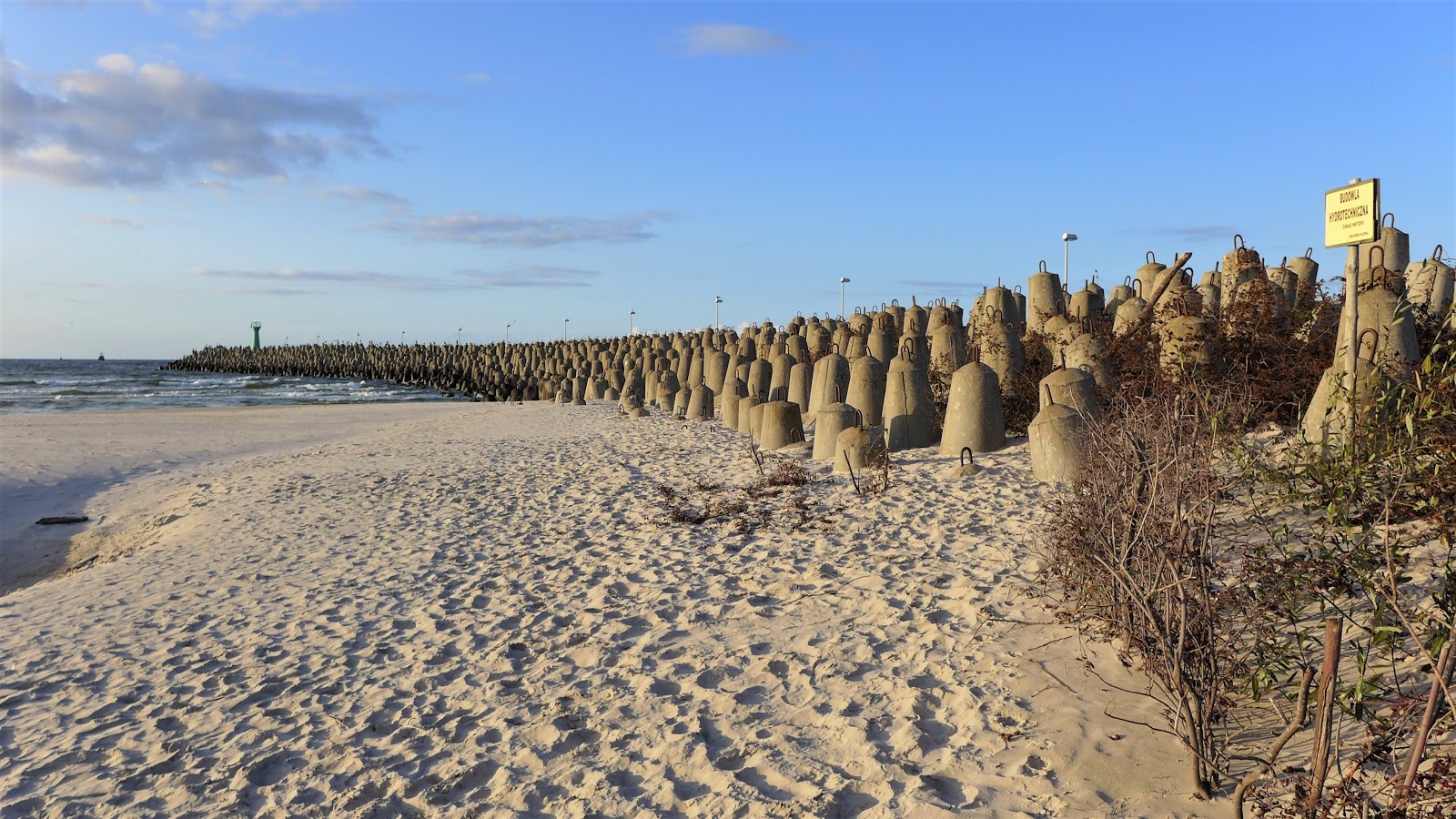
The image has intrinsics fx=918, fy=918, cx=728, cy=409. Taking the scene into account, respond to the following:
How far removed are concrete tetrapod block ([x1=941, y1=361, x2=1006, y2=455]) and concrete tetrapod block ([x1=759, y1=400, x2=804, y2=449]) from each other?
2787 millimetres

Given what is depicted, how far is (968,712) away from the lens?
13.8 feet

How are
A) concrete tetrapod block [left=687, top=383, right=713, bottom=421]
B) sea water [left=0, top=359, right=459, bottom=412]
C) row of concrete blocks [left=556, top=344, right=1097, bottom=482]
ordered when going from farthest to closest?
sea water [left=0, top=359, right=459, bottom=412]
concrete tetrapod block [left=687, top=383, right=713, bottom=421]
row of concrete blocks [left=556, top=344, right=1097, bottom=482]

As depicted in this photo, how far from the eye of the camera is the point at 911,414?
10.7 meters

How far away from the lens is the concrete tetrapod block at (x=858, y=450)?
9422 mm

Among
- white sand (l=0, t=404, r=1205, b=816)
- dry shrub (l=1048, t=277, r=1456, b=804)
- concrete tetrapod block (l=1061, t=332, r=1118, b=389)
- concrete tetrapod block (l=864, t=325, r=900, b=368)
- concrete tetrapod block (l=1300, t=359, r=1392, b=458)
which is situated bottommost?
white sand (l=0, t=404, r=1205, b=816)

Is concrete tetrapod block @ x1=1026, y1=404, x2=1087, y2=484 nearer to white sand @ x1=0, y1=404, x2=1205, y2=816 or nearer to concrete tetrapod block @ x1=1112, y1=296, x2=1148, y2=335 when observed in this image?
white sand @ x1=0, y1=404, x2=1205, y2=816

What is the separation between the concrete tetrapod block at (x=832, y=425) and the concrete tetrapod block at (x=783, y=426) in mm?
1526

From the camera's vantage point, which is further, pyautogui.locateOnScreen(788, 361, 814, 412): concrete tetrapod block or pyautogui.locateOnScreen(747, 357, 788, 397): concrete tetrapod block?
pyautogui.locateOnScreen(747, 357, 788, 397): concrete tetrapod block

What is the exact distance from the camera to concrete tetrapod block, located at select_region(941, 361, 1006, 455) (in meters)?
9.67

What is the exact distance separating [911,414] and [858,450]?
1.45 metres

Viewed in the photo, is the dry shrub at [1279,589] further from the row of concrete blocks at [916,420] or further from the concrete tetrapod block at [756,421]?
the concrete tetrapod block at [756,421]

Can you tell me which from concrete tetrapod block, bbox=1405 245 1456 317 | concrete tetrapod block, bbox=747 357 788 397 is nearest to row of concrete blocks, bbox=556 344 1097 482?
concrete tetrapod block, bbox=747 357 788 397

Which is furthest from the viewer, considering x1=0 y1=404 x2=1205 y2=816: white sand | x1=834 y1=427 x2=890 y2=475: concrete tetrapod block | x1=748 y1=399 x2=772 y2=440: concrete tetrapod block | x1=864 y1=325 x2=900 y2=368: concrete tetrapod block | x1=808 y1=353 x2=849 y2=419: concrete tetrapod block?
x1=864 y1=325 x2=900 y2=368: concrete tetrapod block

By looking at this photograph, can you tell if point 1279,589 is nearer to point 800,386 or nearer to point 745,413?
point 800,386
